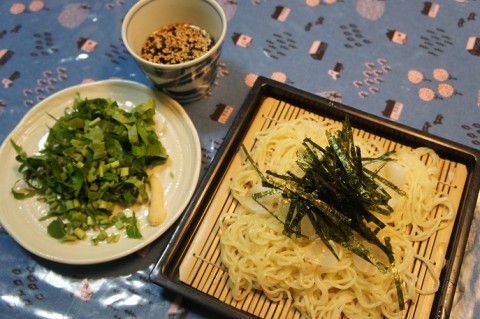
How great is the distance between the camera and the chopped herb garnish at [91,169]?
191 cm

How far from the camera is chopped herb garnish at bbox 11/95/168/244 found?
6.27ft

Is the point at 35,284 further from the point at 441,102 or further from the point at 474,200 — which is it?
the point at 441,102

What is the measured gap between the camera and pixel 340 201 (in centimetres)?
169

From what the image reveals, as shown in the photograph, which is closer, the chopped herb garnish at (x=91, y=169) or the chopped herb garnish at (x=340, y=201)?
the chopped herb garnish at (x=340, y=201)

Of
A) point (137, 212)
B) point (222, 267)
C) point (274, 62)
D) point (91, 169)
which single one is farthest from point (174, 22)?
point (222, 267)

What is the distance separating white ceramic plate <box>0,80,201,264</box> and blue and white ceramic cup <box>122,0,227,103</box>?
13cm

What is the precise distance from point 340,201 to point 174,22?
1.37m

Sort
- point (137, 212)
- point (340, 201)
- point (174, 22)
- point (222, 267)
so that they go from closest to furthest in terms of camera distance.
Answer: point (340, 201)
point (222, 267)
point (137, 212)
point (174, 22)

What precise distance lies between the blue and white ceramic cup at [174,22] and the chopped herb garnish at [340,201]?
721mm

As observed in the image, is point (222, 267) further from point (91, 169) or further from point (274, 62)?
point (274, 62)

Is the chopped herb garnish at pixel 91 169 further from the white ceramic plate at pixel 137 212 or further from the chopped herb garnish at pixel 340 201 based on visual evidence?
the chopped herb garnish at pixel 340 201

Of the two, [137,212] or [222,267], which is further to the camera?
[137,212]

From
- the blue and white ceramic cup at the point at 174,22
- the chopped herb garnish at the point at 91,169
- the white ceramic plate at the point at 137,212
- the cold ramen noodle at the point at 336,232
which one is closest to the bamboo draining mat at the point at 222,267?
the cold ramen noodle at the point at 336,232

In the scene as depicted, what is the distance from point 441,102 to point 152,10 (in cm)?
166
